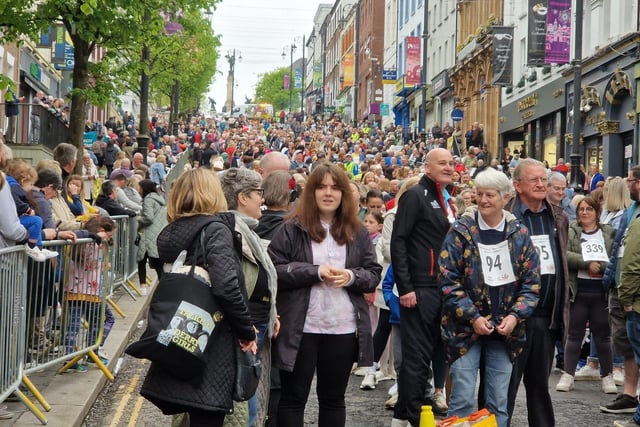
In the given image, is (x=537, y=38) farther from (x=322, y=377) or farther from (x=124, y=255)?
(x=322, y=377)

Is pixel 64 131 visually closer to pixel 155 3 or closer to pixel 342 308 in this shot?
pixel 155 3

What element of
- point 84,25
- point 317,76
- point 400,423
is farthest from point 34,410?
point 317,76

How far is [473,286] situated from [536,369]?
963 millimetres

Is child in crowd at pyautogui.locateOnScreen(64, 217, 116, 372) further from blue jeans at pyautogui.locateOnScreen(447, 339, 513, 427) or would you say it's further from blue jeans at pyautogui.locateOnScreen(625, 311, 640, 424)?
blue jeans at pyautogui.locateOnScreen(625, 311, 640, 424)

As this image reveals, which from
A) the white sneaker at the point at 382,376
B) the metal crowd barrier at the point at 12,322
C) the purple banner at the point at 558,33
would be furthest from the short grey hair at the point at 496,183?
the purple banner at the point at 558,33

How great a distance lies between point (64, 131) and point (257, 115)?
78.0 metres

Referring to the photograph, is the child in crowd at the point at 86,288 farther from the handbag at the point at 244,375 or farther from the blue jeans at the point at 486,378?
the handbag at the point at 244,375

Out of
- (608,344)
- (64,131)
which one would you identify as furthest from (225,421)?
(64,131)

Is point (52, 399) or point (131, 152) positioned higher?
point (131, 152)

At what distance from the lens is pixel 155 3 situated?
20.1 meters

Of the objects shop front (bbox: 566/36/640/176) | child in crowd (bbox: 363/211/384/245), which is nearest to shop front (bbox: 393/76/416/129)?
shop front (bbox: 566/36/640/176)

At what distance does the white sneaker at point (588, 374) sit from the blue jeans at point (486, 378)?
4121 millimetres

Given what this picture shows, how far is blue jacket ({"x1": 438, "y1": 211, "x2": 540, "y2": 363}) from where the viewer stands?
6523mm

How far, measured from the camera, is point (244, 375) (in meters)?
5.32
